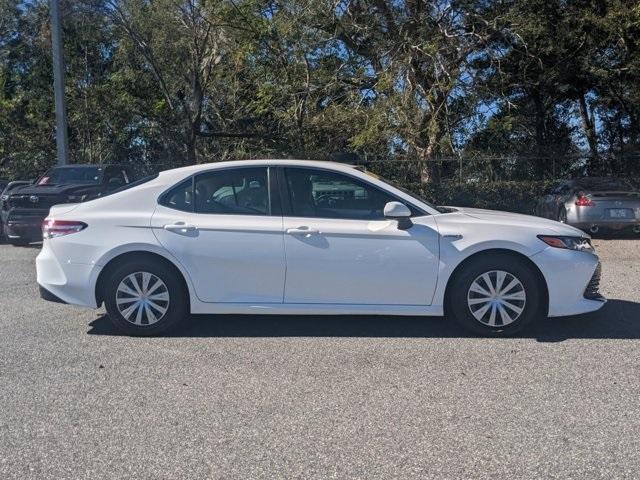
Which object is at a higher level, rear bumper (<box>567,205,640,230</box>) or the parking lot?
rear bumper (<box>567,205,640,230</box>)

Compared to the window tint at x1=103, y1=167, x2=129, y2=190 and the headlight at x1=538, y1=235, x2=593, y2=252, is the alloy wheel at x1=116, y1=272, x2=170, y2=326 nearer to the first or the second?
the headlight at x1=538, y1=235, x2=593, y2=252

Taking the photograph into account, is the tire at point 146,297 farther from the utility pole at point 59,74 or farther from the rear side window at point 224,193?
the utility pole at point 59,74

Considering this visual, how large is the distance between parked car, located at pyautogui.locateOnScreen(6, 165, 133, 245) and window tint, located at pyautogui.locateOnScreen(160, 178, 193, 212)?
6466mm

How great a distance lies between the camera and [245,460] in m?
3.84

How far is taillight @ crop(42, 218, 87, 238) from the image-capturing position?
6.41 metres

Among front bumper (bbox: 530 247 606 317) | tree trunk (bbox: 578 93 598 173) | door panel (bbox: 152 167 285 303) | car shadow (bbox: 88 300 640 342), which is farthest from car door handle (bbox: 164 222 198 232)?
tree trunk (bbox: 578 93 598 173)

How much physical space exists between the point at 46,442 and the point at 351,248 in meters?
3.02

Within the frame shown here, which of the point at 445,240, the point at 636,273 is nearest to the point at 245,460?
the point at 445,240

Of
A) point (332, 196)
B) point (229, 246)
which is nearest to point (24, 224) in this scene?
point (229, 246)

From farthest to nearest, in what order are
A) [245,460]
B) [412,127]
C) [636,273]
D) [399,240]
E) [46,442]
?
[412,127]
[636,273]
[399,240]
[46,442]
[245,460]

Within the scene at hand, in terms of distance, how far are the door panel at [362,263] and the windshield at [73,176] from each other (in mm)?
8791

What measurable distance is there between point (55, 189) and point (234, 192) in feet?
26.4

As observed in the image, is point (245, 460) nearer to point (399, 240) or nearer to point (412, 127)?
point (399, 240)

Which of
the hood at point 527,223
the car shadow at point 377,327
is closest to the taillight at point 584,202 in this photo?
the car shadow at point 377,327
